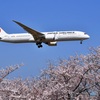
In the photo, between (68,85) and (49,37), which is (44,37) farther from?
(68,85)

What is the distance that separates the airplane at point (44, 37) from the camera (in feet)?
190

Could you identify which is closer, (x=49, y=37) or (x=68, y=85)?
(x=68, y=85)

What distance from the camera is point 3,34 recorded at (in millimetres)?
69812

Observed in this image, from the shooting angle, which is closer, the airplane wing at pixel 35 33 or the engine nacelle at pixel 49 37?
the engine nacelle at pixel 49 37

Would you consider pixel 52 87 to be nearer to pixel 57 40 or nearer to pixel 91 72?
pixel 91 72

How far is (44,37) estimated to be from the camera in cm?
5966

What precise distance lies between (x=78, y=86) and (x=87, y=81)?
74 centimetres

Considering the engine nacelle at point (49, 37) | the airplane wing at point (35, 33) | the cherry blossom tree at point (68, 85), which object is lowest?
the cherry blossom tree at point (68, 85)

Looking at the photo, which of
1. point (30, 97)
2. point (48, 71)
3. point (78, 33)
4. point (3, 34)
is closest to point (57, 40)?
point (78, 33)

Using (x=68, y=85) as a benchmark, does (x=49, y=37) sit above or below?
above

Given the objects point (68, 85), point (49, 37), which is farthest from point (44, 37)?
point (68, 85)

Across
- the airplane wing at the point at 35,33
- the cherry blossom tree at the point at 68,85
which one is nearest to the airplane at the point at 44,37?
the airplane wing at the point at 35,33

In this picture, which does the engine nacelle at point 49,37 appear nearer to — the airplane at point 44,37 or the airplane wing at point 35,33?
the airplane at point 44,37

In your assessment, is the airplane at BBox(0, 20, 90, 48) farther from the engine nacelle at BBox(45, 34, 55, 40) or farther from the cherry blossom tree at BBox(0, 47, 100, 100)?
the cherry blossom tree at BBox(0, 47, 100, 100)
